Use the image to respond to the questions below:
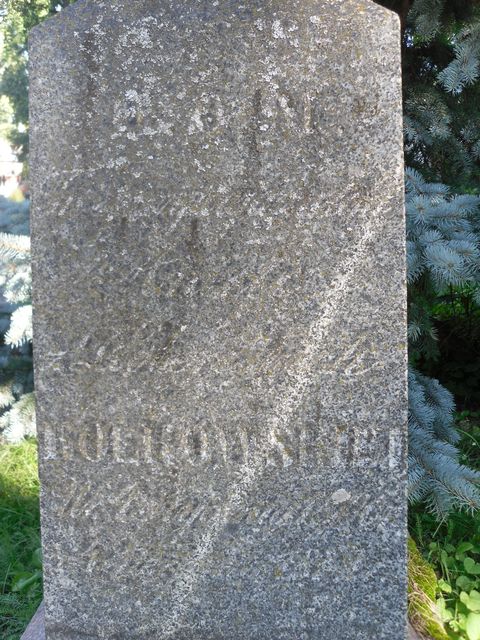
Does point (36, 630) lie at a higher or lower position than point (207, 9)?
lower

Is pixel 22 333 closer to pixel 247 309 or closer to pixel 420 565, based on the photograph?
pixel 247 309

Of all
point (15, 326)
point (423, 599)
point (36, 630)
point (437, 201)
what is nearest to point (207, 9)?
point (437, 201)

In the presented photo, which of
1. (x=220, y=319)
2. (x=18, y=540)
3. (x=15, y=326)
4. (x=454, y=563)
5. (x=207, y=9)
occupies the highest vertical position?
(x=207, y=9)

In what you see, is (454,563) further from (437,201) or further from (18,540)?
(18,540)

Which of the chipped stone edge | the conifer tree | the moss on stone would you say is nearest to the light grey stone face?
the chipped stone edge

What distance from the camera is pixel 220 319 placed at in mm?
1441

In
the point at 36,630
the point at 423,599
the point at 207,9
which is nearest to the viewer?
the point at 207,9

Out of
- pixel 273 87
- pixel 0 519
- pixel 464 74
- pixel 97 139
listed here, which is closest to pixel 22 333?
pixel 0 519

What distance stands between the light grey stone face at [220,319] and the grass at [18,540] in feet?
2.96

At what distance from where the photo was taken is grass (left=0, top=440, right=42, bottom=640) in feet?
7.55

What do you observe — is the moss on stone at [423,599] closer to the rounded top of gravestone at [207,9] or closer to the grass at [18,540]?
the grass at [18,540]

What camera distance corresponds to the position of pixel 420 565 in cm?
218

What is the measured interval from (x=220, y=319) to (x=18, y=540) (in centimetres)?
193

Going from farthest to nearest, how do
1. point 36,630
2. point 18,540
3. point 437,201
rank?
point 18,540
point 437,201
point 36,630
